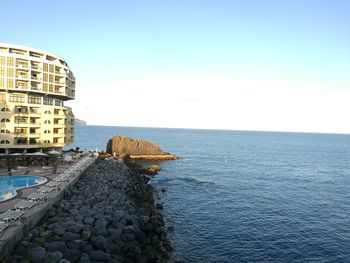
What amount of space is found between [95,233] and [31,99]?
152ft

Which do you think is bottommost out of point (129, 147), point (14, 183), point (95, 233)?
point (95, 233)

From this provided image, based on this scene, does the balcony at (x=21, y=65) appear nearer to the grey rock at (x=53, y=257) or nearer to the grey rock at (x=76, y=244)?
the grey rock at (x=76, y=244)

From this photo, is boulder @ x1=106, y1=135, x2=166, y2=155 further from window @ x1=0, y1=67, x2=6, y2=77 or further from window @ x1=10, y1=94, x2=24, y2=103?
window @ x1=0, y1=67, x2=6, y2=77

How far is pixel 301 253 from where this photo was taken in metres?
33.4

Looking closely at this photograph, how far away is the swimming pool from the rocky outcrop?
60.0 meters

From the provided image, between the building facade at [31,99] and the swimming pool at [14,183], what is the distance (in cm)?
2055

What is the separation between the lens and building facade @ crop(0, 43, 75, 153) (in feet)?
202

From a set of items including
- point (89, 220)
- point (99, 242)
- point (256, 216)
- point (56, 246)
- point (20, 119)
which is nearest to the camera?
point (56, 246)

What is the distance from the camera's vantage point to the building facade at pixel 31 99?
6156 cm

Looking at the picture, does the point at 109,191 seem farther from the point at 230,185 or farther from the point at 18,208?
the point at 230,185

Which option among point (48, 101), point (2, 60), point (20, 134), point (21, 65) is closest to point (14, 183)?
point (20, 134)

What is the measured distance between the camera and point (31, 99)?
65688 mm

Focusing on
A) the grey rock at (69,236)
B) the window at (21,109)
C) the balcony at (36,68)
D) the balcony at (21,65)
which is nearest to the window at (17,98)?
the window at (21,109)

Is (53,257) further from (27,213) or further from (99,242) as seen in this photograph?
(27,213)
